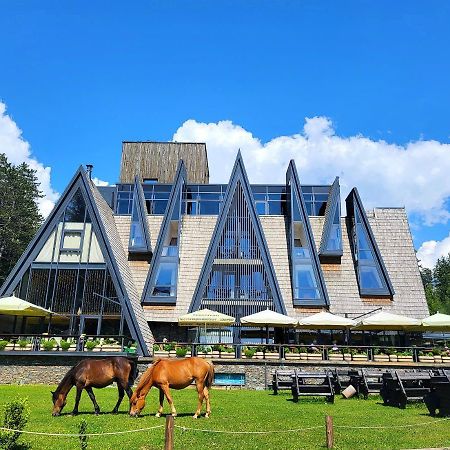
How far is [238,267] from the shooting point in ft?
103

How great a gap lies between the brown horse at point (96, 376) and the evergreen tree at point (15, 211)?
43.4 meters

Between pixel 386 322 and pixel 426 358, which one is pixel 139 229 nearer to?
pixel 386 322

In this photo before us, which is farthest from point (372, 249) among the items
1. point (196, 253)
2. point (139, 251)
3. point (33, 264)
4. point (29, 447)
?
point (29, 447)

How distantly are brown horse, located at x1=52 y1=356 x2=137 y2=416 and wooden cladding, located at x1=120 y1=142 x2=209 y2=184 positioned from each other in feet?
114

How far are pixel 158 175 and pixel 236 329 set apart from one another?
2362 centimetres

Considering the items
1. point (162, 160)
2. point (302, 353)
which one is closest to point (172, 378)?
point (302, 353)

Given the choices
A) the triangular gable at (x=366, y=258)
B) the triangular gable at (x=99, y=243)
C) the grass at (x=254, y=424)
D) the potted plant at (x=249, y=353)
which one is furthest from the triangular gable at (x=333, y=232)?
the grass at (x=254, y=424)

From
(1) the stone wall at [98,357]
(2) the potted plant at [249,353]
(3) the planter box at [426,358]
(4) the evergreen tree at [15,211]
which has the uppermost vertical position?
(4) the evergreen tree at [15,211]

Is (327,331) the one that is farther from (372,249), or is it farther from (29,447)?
(29,447)

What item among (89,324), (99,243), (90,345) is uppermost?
(99,243)

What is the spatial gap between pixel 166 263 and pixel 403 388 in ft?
63.2

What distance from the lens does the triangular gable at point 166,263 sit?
30.7 meters

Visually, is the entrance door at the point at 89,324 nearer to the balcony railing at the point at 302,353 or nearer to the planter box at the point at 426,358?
the balcony railing at the point at 302,353

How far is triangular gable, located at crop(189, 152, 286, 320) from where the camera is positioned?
3023cm
